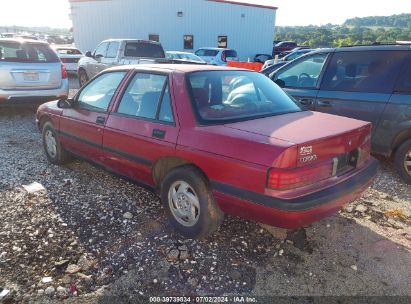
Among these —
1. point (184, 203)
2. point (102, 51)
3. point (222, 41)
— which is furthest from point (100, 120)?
point (222, 41)

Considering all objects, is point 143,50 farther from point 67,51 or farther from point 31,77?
point 67,51

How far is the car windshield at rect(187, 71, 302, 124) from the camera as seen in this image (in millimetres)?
3066

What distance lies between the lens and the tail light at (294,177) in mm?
2463

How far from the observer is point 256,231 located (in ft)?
10.9

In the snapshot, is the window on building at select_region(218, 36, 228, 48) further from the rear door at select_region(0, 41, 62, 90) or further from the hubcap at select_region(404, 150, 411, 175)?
the hubcap at select_region(404, 150, 411, 175)

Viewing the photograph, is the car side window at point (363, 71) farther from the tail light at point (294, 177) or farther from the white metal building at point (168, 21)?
the white metal building at point (168, 21)

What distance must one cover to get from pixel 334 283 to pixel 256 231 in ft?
2.85

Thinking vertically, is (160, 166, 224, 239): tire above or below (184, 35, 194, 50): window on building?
below

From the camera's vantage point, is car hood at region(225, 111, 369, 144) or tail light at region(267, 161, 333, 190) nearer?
tail light at region(267, 161, 333, 190)

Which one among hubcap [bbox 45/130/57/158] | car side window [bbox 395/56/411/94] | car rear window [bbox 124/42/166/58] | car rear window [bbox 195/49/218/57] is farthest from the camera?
car rear window [bbox 195/49/218/57]

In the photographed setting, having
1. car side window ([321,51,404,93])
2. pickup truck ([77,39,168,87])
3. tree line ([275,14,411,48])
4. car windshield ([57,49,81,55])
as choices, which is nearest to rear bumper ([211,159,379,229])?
car side window ([321,51,404,93])

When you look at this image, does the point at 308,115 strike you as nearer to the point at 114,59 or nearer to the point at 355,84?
the point at 355,84

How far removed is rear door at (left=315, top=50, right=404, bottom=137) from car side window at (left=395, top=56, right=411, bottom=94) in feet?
0.22

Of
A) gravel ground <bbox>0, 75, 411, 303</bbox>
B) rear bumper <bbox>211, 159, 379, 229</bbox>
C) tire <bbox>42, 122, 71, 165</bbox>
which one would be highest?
rear bumper <bbox>211, 159, 379, 229</bbox>
